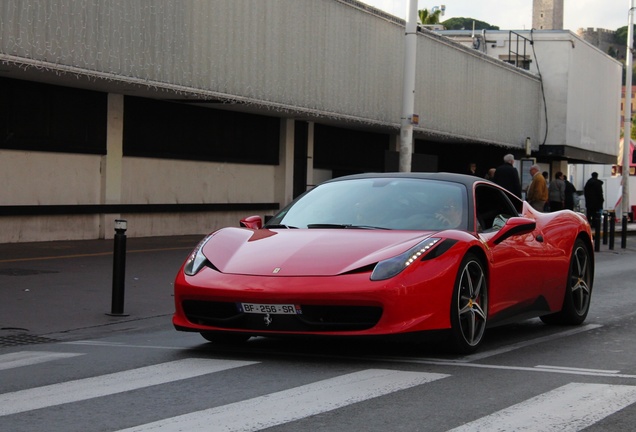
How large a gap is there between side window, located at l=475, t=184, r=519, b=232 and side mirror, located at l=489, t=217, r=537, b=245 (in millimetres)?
123

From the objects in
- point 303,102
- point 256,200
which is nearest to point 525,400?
point 303,102

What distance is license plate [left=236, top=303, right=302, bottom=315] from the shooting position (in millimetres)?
7473

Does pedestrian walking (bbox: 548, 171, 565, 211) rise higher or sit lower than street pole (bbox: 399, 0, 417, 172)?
lower

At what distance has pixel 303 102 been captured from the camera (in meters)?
25.6

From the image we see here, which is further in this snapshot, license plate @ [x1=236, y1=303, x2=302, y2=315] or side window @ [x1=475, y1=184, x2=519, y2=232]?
side window @ [x1=475, y1=184, x2=519, y2=232]

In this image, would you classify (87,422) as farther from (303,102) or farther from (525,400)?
(303,102)

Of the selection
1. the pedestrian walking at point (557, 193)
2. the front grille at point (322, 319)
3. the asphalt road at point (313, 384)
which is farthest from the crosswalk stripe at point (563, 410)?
the pedestrian walking at point (557, 193)

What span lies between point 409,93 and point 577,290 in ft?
41.9

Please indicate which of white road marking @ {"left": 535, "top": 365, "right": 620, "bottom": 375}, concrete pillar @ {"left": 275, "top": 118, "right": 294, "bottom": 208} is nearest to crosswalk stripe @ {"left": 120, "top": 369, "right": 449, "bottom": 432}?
white road marking @ {"left": 535, "top": 365, "right": 620, "bottom": 375}

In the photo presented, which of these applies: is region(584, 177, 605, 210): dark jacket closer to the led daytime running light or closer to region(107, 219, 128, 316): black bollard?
region(107, 219, 128, 316): black bollard

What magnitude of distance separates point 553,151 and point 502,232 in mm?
35320

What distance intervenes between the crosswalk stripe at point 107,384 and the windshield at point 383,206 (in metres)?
1.64

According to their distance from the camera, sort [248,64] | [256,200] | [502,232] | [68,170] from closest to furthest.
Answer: [502,232] < [68,170] < [248,64] < [256,200]

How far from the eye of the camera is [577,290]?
34.0 ft
